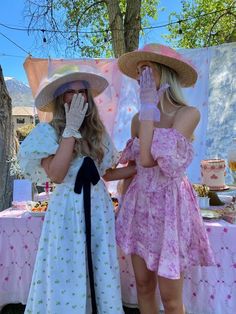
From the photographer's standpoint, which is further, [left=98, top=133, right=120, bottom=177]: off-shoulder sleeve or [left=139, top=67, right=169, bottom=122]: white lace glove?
[left=98, top=133, right=120, bottom=177]: off-shoulder sleeve

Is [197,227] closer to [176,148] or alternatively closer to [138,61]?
[176,148]

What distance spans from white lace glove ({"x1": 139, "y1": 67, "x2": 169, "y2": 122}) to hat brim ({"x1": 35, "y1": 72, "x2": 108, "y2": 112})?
0.24 metres

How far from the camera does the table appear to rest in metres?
1.62

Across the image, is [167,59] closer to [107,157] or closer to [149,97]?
[149,97]

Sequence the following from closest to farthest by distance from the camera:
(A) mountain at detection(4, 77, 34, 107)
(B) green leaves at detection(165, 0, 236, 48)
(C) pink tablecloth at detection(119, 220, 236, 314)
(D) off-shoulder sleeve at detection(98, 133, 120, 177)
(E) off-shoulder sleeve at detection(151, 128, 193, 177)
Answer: (E) off-shoulder sleeve at detection(151, 128, 193, 177) < (D) off-shoulder sleeve at detection(98, 133, 120, 177) < (C) pink tablecloth at detection(119, 220, 236, 314) < (A) mountain at detection(4, 77, 34, 107) < (B) green leaves at detection(165, 0, 236, 48)

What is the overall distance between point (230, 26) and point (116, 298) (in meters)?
8.80

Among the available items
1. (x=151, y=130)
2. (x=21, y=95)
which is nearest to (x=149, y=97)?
(x=151, y=130)

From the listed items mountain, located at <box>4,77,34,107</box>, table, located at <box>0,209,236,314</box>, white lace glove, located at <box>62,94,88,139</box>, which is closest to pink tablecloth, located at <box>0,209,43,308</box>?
table, located at <box>0,209,236,314</box>

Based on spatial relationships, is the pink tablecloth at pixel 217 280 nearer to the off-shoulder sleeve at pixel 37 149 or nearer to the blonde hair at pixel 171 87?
the blonde hair at pixel 171 87

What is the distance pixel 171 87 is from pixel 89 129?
0.36m

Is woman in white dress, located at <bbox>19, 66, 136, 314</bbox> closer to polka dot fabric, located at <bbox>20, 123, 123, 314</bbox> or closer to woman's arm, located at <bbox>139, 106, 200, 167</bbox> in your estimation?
polka dot fabric, located at <bbox>20, 123, 123, 314</bbox>

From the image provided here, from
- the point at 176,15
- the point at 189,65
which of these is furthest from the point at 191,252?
the point at 176,15

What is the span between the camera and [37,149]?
1.24 metres

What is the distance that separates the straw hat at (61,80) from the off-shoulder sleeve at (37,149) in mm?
135
